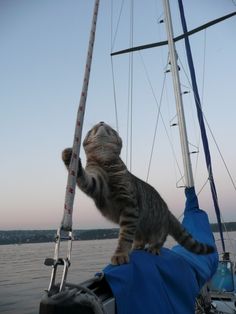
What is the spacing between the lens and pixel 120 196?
16.5ft

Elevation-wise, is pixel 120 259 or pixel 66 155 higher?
pixel 66 155

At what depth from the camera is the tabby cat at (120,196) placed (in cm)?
480

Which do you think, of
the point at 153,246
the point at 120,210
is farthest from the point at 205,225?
the point at 120,210

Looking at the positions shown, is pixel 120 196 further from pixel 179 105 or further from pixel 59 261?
pixel 179 105

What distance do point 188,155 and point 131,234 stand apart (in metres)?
4.54

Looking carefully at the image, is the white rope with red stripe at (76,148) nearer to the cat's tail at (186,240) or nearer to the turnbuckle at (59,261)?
the turnbuckle at (59,261)

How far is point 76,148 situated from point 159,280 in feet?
5.88

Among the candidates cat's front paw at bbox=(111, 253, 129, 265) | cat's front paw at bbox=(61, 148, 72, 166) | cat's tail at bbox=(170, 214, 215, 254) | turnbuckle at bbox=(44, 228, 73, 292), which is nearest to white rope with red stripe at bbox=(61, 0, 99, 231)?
turnbuckle at bbox=(44, 228, 73, 292)

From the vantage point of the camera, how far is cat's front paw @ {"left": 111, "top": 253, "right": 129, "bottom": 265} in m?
4.33

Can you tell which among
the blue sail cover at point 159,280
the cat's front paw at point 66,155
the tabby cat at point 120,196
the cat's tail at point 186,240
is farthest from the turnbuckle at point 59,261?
the cat's tail at point 186,240

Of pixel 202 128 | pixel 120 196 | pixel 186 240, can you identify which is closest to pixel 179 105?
pixel 202 128

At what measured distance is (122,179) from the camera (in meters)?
5.11

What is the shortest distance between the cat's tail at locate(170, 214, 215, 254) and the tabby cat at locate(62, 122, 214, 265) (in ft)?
0.05

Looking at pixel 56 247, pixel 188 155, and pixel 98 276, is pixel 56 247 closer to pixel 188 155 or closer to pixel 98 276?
pixel 98 276
